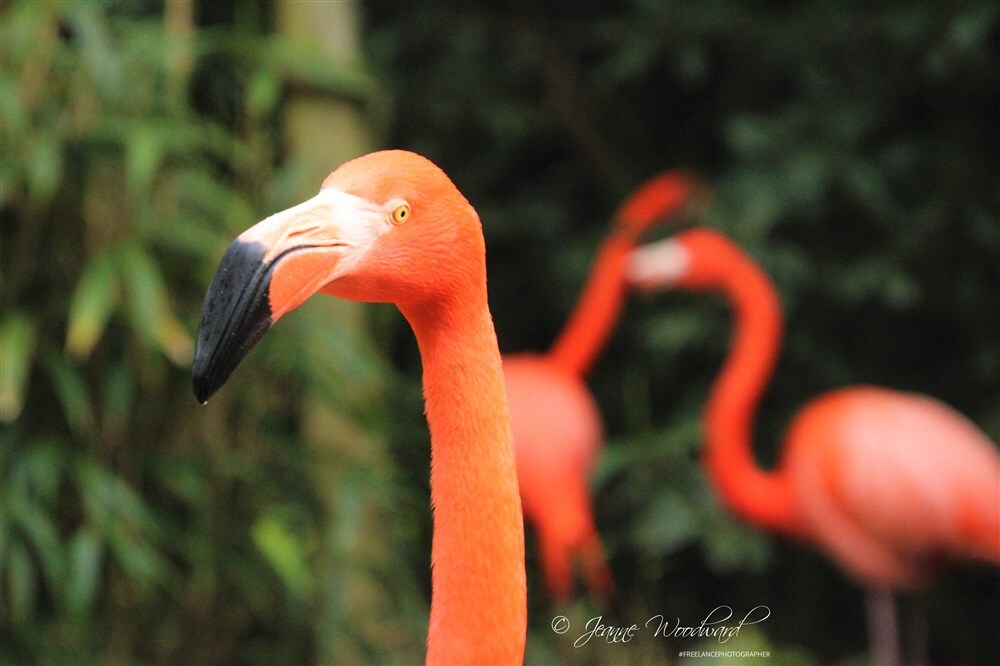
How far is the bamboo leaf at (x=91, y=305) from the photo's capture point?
2316 mm

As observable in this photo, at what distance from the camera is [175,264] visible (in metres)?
2.66

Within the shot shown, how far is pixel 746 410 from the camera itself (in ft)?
11.0

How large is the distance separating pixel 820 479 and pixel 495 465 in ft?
7.34

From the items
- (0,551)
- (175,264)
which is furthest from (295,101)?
(0,551)

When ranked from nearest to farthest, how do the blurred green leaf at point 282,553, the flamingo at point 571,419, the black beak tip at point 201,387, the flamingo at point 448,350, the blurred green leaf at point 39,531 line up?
the black beak tip at point 201,387 → the flamingo at point 448,350 → the blurred green leaf at point 39,531 → the blurred green leaf at point 282,553 → the flamingo at point 571,419

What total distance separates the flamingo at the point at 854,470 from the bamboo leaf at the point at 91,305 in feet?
5.71

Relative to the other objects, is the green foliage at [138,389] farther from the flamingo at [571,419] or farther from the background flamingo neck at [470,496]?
the background flamingo neck at [470,496]

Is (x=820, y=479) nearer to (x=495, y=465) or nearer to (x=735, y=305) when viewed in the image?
(x=735, y=305)

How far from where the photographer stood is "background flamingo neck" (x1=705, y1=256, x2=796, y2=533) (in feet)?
10.7

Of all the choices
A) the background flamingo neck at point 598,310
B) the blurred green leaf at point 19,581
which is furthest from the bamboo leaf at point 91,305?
the background flamingo neck at point 598,310

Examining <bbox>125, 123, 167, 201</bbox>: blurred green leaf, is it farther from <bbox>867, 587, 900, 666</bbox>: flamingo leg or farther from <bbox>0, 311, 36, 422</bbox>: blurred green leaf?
<bbox>867, 587, 900, 666</bbox>: flamingo leg
